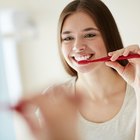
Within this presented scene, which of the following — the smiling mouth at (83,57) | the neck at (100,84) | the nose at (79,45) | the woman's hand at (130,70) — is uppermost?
the nose at (79,45)

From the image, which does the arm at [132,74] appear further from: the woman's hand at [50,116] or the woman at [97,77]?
the woman's hand at [50,116]

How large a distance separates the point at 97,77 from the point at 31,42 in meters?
0.15

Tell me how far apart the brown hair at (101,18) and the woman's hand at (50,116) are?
0.13 meters

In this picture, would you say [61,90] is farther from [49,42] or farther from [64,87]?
[49,42]

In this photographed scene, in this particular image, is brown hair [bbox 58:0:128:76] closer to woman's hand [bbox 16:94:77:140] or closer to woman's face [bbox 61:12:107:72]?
woman's face [bbox 61:12:107:72]

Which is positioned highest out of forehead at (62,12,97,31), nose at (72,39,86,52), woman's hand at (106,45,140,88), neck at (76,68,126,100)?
forehead at (62,12,97,31)

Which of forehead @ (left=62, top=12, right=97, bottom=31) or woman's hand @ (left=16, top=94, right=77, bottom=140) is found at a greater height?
forehead @ (left=62, top=12, right=97, bottom=31)

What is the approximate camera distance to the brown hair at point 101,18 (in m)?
0.45

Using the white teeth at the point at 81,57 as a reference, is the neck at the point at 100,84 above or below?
below

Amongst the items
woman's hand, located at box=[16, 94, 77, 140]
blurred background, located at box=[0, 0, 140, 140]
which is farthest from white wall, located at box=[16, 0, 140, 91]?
woman's hand, located at box=[16, 94, 77, 140]

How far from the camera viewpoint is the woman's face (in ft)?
1.47

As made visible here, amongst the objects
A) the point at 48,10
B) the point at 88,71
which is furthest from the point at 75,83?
the point at 48,10

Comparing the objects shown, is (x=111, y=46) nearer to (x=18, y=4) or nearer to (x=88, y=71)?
(x=88, y=71)

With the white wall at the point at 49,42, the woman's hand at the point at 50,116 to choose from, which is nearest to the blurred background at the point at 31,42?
the white wall at the point at 49,42
